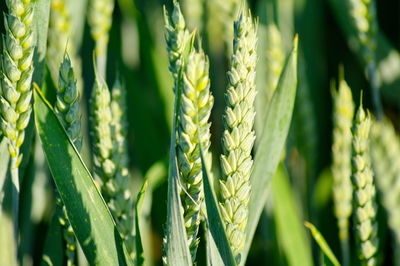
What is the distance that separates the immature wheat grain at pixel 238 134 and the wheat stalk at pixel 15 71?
243mm

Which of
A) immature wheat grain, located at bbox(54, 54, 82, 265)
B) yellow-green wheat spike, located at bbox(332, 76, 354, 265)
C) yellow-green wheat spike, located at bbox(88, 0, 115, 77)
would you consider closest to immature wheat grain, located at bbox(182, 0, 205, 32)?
yellow-green wheat spike, located at bbox(88, 0, 115, 77)

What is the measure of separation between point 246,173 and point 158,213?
2.11 ft

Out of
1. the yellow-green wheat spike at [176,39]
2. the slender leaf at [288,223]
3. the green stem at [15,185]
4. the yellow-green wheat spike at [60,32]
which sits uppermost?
the yellow-green wheat spike at [60,32]

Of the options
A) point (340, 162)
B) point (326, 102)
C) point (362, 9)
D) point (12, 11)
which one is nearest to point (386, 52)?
point (326, 102)

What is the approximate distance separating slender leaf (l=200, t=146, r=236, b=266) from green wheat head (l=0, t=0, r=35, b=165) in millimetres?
243

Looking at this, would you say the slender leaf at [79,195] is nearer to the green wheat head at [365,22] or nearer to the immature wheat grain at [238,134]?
the immature wheat grain at [238,134]

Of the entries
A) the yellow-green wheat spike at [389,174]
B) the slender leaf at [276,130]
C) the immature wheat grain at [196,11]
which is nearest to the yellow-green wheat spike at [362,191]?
the slender leaf at [276,130]

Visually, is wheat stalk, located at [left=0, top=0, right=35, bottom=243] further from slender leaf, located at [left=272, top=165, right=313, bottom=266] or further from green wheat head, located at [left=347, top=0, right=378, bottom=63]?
green wheat head, located at [left=347, top=0, right=378, bottom=63]

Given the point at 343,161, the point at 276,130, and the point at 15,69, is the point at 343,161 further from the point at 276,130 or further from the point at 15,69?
the point at 15,69

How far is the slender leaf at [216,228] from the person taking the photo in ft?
2.00

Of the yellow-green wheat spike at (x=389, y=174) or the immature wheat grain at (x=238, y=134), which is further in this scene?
the yellow-green wheat spike at (x=389, y=174)

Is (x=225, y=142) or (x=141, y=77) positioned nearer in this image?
(x=225, y=142)

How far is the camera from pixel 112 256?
27.5 inches

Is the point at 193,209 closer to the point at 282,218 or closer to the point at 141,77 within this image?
the point at 282,218
